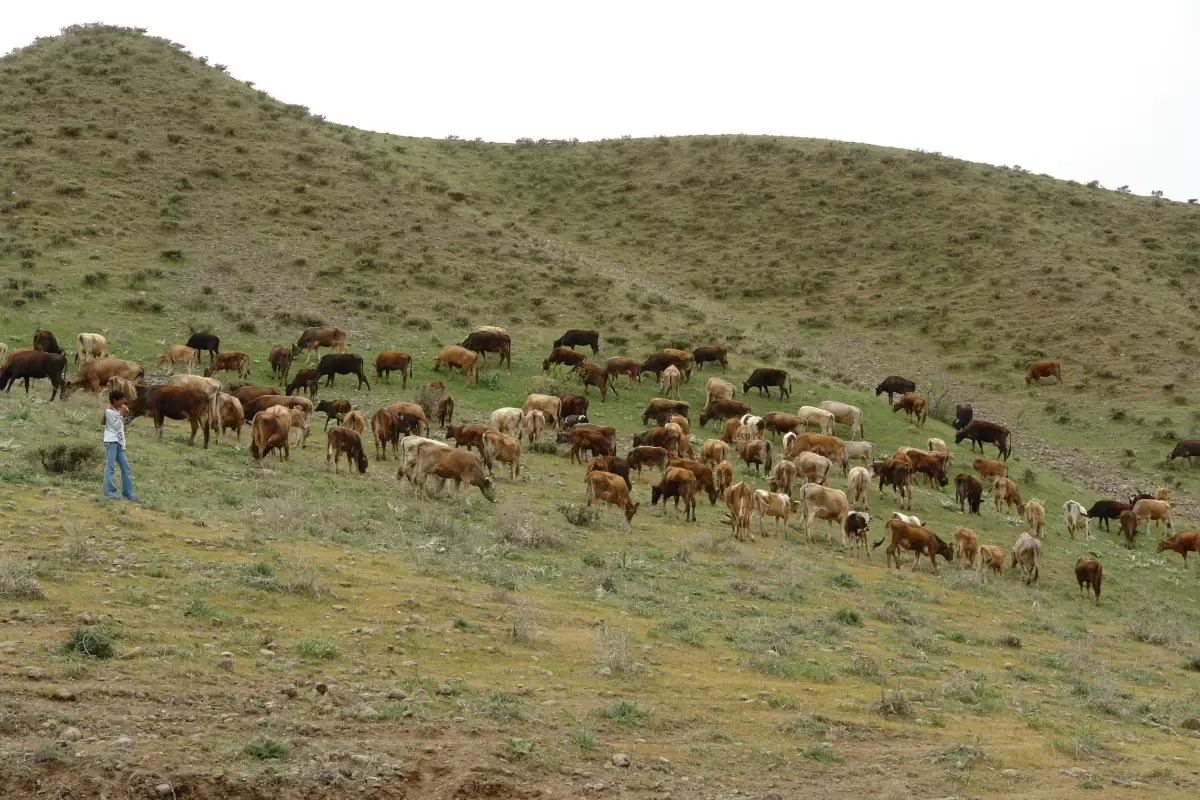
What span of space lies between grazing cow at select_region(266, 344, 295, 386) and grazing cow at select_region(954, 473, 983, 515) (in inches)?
800

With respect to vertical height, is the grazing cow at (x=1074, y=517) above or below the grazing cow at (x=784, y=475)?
below

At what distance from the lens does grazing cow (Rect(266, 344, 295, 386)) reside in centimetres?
3350

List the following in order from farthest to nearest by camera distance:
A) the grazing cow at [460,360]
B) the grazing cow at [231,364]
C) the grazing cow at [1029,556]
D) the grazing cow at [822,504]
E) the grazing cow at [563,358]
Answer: the grazing cow at [563,358], the grazing cow at [460,360], the grazing cow at [231,364], the grazing cow at [822,504], the grazing cow at [1029,556]

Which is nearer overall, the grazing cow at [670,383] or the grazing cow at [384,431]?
the grazing cow at [384,431]

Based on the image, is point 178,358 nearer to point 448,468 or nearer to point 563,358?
point 563,358

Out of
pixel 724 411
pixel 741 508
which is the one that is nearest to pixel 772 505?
pixel 741 508

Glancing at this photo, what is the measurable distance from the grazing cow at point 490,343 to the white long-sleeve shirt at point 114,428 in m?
21.6

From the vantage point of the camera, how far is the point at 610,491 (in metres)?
21.8

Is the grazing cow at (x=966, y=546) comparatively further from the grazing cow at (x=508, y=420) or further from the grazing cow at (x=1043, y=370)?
the grazing cow at (x=1043, y=370)

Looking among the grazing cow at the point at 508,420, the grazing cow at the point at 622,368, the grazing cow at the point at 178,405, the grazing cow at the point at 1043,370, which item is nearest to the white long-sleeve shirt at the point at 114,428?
the grazing cow at the point at 178,405

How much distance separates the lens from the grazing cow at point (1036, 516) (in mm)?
28219

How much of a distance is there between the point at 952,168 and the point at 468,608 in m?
68.8

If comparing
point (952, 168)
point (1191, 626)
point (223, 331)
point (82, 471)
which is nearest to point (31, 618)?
point (82, 471)

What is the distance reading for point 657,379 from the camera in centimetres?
3900
